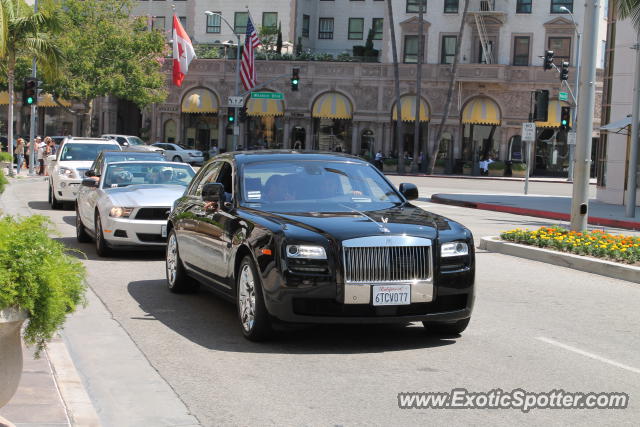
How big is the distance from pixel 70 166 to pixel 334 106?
142 feet

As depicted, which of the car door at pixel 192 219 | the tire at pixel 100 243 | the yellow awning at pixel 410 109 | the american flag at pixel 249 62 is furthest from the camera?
the yellow awning at pixel 410 109

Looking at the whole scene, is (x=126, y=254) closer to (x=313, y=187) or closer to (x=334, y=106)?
(x=313, y=187)

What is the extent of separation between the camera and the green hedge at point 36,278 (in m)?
5.04

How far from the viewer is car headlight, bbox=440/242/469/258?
28.0 ft

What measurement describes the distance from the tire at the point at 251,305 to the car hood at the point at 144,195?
5762 mm

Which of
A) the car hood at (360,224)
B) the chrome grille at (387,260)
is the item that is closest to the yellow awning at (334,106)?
the car hood at (360,224)

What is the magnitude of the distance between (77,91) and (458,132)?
24.9m

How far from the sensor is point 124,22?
6134cm

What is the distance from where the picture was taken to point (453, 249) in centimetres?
862

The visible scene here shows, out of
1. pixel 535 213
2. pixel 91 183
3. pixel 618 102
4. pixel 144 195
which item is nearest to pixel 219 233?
pixel 144 195

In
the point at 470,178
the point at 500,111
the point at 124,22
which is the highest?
the point at 124,22

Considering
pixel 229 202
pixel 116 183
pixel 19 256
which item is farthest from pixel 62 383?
pixel 116 183

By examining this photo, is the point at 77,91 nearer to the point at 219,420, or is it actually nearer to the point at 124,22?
the point at 124,22

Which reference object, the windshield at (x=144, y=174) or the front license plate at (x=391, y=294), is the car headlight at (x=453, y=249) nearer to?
the front license plate at (x=391, y=294)
